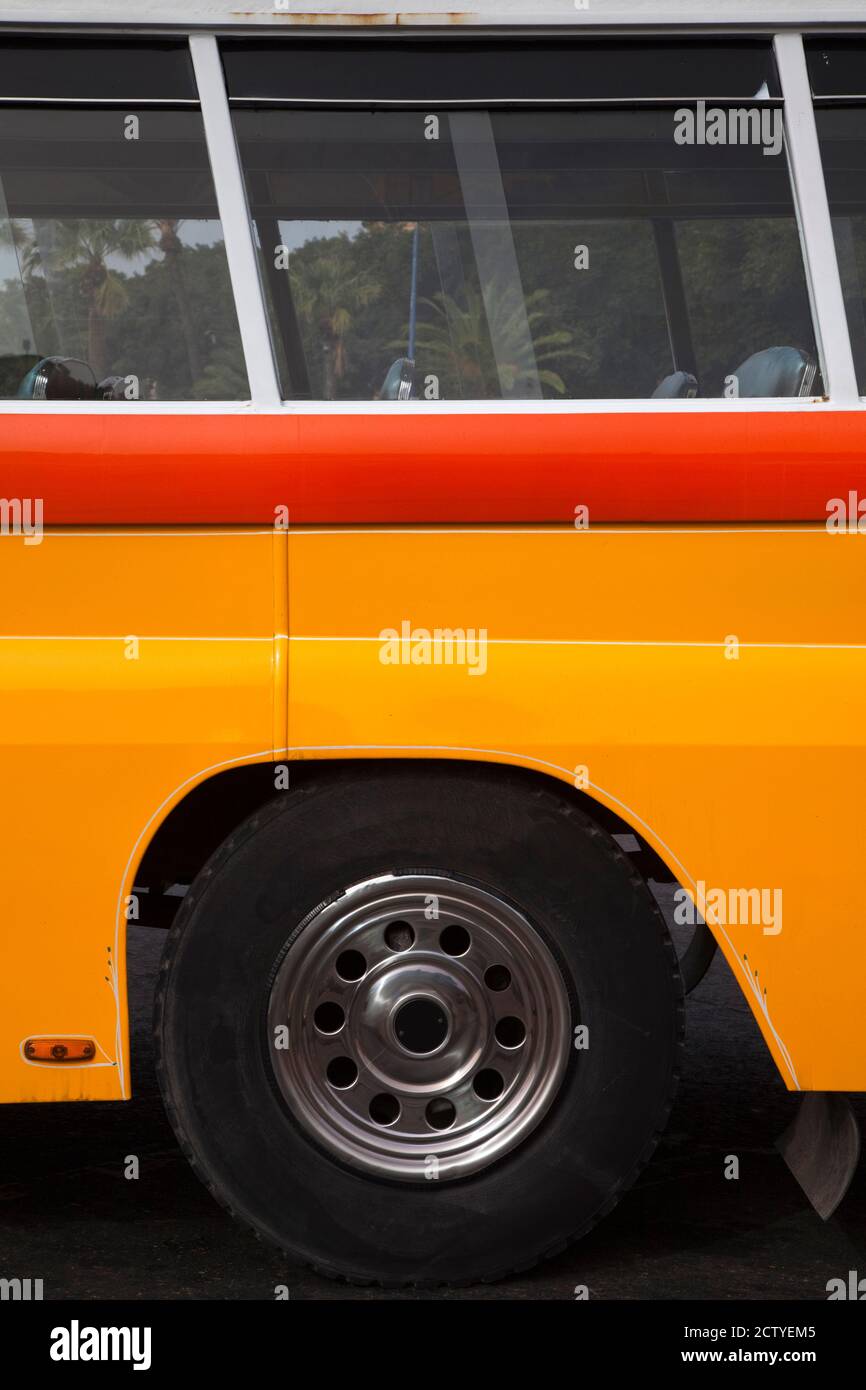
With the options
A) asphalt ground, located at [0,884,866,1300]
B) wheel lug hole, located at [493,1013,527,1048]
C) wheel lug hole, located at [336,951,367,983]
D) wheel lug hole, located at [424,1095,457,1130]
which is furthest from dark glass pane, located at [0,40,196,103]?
asphalt ground, located at [0,884,866,1300]

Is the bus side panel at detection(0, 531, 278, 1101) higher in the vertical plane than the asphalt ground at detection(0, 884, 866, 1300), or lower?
higher

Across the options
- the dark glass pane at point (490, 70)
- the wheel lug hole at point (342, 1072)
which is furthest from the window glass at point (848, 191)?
the wheel lug hole at point (342, 1072)

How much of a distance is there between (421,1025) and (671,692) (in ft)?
2.76

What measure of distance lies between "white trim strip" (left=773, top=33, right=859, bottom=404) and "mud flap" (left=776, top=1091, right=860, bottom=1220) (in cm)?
148

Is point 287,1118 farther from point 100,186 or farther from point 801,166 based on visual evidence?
point 801,166

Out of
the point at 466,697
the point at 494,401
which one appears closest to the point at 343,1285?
the point at 466,697

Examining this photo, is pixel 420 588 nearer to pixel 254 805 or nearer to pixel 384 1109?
pixel 254 805

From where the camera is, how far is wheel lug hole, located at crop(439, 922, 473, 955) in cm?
345

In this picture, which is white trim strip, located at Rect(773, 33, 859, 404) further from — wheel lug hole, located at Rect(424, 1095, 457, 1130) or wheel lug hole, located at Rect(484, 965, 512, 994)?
wheel lug hole, located at Rect(424, 1095, 457, 1130)

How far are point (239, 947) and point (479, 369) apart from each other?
1.25 metres

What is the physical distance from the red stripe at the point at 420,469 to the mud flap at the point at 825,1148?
1.26 metres

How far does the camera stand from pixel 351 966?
3473 mm

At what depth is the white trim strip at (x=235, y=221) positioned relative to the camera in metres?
3.31

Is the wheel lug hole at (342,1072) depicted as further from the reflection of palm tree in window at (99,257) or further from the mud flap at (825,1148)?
the reflection of palm tree in window at (99,257)
